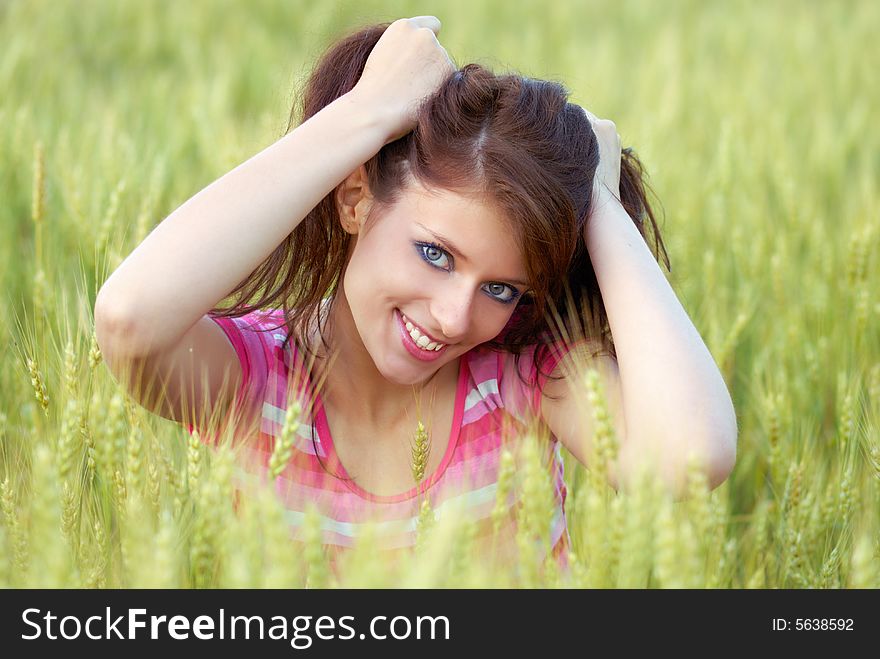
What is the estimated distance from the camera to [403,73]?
4.88ft

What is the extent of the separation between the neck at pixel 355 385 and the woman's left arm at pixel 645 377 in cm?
23

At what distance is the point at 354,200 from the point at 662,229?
903 mm

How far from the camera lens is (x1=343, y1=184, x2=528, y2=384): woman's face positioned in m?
1.36

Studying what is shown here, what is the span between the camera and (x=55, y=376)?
60.7 inches

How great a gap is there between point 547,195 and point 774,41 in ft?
14.2

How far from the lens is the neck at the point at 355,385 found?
1582 millimetres

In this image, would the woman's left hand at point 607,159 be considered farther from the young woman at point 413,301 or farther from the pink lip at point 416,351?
the pink lip at point 416,351

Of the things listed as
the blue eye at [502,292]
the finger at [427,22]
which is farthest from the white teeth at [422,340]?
the finger at [427,22]

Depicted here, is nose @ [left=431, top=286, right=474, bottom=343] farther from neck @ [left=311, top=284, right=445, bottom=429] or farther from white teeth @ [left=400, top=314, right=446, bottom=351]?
neck @ [left=311, top=284, right=445, bottom=429]

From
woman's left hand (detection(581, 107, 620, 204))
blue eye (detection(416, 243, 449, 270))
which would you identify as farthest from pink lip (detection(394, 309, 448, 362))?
woman's left hand (detection(581, 107, 620, 204))

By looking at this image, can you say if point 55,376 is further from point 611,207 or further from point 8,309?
point 611,207

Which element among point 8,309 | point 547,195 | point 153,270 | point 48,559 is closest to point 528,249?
point 547,195

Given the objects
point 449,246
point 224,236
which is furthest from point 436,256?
point 224,236

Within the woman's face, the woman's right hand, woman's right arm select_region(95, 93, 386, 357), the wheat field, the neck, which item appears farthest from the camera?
the neck
